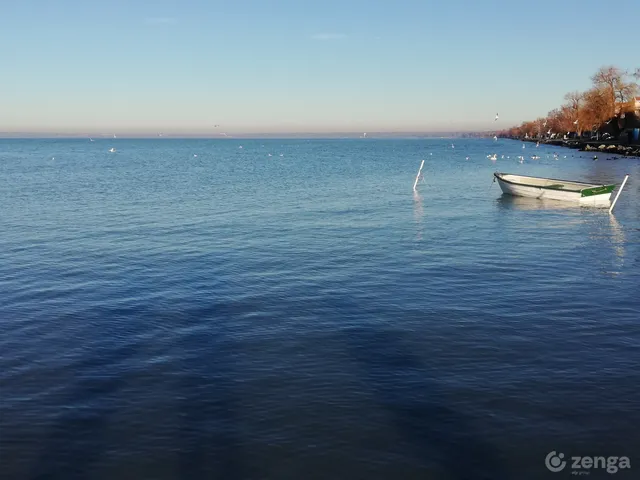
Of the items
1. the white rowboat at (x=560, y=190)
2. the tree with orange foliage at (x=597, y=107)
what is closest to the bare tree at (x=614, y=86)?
the tree with orange foliage at (x=597, y=107)

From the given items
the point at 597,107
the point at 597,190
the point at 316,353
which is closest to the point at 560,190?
the point at 597,190

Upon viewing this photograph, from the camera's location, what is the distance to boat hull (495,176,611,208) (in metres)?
47.0

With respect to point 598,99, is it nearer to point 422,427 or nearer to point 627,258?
point 627,258

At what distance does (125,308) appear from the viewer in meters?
21.0

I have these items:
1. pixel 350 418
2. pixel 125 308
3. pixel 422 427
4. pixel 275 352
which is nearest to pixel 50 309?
pixel 125 308

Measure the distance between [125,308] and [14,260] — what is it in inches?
464

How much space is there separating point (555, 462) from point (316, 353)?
24.0 ft

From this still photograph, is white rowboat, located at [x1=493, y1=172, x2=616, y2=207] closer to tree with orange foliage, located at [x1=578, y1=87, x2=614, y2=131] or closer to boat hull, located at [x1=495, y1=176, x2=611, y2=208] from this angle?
boat hull, located at [x1=495, y1=176, x2=611, y2=208]

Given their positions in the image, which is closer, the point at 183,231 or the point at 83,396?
the point at 83,396

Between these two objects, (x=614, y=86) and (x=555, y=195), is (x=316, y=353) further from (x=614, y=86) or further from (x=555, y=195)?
(x=614, y=86)

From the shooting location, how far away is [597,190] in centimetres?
4669

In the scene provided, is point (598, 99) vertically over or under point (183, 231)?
over

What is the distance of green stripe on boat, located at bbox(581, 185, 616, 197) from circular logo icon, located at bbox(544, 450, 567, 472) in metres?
40.1

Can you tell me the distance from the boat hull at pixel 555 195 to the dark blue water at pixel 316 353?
10909 mm
